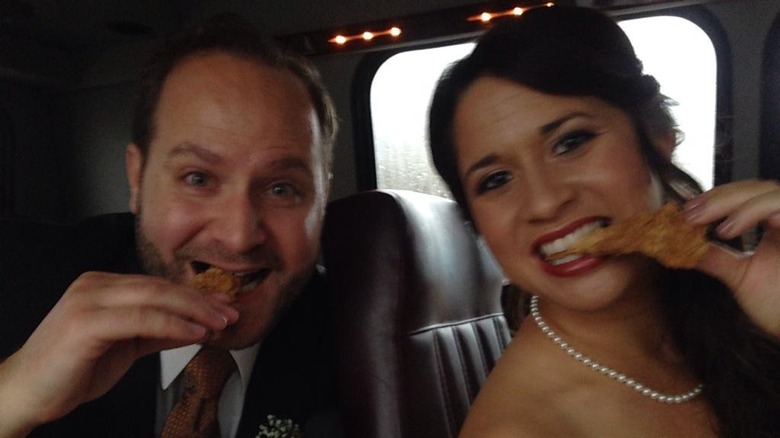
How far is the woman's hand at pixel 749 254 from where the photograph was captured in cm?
123

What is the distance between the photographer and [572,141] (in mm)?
1347

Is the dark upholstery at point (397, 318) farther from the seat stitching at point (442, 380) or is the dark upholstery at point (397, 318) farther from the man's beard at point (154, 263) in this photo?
the man's beard at point (154, 263)

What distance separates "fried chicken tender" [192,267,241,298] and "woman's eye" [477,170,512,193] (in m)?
0.55

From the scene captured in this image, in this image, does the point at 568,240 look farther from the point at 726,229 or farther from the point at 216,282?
the point at 216,282

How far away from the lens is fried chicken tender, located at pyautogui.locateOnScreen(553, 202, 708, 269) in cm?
122

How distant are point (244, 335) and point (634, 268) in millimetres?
844

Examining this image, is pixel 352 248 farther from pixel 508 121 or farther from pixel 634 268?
pixel 634 268

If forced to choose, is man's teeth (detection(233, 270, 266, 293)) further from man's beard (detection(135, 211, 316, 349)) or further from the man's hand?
the man's hand

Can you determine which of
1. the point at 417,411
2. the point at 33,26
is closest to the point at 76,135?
the point at 33,26

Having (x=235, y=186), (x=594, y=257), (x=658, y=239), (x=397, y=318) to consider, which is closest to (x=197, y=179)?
(x=235, y=186)

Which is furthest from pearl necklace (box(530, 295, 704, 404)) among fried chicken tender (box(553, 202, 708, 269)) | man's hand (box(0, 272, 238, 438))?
man's hand (box(0, 272, 238, 438))

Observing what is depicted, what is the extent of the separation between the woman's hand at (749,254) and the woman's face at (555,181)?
0.13 metres

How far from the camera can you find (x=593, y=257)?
1.31m

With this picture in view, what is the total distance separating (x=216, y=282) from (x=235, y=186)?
21 cm
